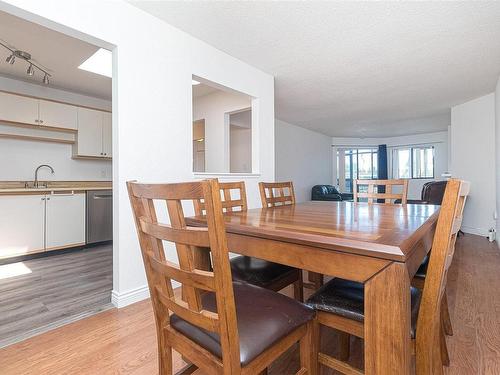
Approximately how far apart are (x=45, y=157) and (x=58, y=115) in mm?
644

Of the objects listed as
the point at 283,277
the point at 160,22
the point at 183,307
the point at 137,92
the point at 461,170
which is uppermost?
the point at 160,22

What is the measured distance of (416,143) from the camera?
7793 mm

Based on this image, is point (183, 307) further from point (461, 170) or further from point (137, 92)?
point (461, 170)

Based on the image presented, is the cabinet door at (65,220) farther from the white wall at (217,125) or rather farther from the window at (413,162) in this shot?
the window at (413,162)

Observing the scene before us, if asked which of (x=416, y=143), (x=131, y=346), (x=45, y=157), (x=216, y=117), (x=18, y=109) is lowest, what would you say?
(x=131, y=346)

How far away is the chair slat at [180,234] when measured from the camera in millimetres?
679

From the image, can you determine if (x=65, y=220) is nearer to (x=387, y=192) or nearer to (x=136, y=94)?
(x=136, y=94)

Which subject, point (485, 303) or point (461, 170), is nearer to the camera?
point (485, 303)

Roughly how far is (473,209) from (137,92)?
5555 millimetres

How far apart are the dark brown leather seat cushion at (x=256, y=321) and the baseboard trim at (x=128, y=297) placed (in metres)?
1.24

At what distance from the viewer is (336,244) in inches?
31.8

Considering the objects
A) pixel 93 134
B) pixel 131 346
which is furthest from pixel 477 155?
pixel 93 134

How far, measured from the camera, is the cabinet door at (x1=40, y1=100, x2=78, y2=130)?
338 cm

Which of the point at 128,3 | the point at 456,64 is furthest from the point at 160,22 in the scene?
the point at 456,64
